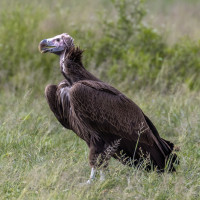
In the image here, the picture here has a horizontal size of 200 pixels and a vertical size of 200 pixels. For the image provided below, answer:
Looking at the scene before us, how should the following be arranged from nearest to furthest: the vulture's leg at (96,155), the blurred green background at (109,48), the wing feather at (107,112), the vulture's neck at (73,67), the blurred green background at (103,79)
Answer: the blurred green background at (103,79), the wing feather at (107,112), the vulture's leg at (96,155), the vulture's neck at (73,67), the blurred green background at (109,48)

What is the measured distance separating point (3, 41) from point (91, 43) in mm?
1499

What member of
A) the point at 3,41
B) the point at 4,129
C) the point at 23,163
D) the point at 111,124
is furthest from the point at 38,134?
the point at 3,41

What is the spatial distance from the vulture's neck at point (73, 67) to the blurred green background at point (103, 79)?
2.46 feet

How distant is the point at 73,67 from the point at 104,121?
Result: 0.62m

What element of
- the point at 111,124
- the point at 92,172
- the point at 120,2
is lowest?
the point at 92,172

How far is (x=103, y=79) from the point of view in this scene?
829 centimetres

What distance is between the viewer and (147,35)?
898 cm

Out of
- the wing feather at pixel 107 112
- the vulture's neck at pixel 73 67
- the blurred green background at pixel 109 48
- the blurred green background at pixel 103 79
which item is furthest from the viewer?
the blurred green background at pixel 109 48

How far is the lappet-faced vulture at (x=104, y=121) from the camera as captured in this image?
15.2ft

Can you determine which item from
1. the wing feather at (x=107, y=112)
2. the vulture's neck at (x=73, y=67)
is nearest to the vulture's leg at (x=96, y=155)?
the wing feather at (x=107, y=112)

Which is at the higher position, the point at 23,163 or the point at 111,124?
the point at 111,124

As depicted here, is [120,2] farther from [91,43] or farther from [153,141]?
[153,141]

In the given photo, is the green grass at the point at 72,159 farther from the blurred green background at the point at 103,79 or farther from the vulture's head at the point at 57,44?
the vulture's head at the point at 57,44

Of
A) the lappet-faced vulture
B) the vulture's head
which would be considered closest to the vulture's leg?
the lappet-faced vulture
